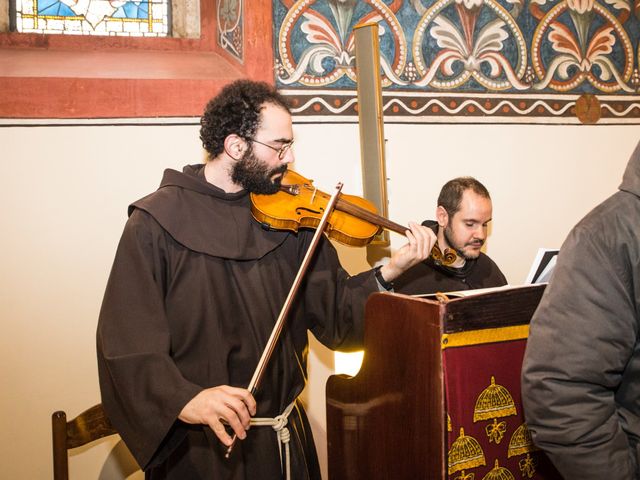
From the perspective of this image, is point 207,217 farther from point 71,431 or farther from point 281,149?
point 71,431

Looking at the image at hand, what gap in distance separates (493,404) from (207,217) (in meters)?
1.23

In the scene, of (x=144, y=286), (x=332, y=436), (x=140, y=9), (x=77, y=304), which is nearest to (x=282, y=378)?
(x=332, y=436)

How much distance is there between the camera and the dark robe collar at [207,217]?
2412 millimetres

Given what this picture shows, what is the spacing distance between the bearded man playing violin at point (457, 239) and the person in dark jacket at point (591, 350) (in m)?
1.70

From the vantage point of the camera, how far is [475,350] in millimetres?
1835

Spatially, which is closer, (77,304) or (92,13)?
(77,304)

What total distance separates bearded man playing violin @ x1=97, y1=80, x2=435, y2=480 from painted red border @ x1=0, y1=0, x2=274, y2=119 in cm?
89

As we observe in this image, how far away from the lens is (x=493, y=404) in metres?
1.87

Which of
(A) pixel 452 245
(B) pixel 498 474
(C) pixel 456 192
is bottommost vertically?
(B) pixel 498 474

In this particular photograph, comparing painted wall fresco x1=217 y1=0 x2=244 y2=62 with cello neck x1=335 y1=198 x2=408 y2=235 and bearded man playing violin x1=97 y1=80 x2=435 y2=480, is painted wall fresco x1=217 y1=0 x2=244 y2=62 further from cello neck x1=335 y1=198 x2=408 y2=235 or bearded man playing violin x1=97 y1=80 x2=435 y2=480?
cello neck x1=335 y1=198 x2=408 y2=235

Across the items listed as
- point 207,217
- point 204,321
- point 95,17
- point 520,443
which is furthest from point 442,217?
point 95,17

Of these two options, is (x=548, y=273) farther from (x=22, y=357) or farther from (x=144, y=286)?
(x=22, y=357)

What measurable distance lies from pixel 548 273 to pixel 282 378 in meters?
1.02

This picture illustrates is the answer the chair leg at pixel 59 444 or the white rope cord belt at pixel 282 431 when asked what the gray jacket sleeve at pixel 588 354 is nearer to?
the white rope cord belt at pixel 282 431
